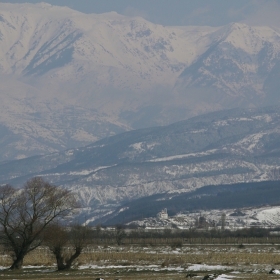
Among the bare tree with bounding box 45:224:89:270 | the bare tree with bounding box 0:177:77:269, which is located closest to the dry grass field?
the bare tree with bounding box 45:224:89:270

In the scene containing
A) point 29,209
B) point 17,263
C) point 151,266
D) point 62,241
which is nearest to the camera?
point 151,266

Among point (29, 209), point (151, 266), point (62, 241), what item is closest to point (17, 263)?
point (62, 241)

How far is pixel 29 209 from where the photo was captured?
79.9 m

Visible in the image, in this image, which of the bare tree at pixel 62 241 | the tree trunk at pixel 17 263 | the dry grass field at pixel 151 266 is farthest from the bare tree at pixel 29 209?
the dry grass field at pixel 151 266

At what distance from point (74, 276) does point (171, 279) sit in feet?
29.6

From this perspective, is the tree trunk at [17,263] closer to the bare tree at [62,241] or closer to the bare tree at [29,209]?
the bare tree at [29,209]

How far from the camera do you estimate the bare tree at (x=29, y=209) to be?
7788cm

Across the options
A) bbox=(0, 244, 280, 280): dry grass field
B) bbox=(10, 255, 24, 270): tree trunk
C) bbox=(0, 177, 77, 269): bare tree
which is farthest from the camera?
bbox=(10, 255, 24, 270): tree trunk

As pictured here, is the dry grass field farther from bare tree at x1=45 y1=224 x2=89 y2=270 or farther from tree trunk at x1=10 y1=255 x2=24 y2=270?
bare tree at x1=45 y1=224 x2=89 y2=270

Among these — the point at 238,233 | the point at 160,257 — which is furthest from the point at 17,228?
the point at 238,233

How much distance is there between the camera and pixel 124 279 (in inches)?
2507

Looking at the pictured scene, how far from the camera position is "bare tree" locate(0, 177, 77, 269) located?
3066 inches

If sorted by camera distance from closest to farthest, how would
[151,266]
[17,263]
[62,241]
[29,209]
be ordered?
[151,266], [62,241], [17,263], [29,209]

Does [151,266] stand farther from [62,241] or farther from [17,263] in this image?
[17,263]
